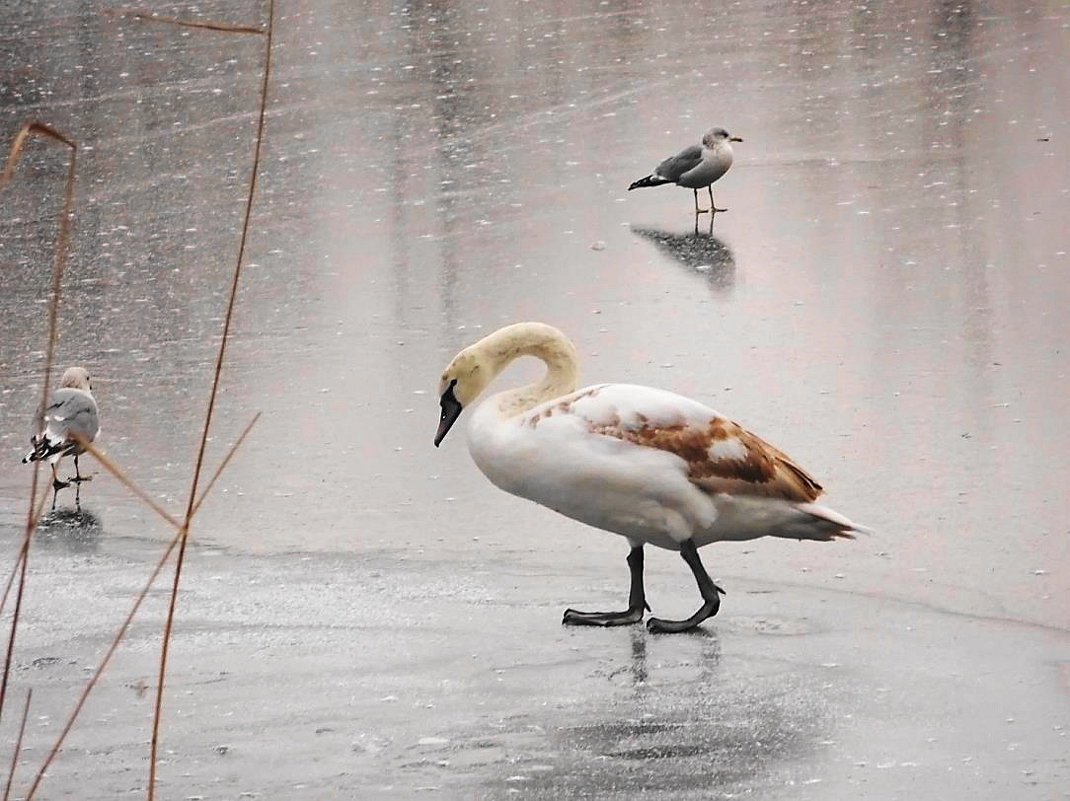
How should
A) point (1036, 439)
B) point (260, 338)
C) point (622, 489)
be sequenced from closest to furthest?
point (622, 489) < point (1036, 439) < point (260, 338)

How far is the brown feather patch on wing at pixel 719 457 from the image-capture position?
5.25 meters

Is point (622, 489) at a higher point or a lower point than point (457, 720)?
higher

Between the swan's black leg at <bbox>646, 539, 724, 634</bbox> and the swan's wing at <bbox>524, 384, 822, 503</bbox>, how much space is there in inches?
6.7

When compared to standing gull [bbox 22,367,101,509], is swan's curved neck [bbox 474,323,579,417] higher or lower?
higher

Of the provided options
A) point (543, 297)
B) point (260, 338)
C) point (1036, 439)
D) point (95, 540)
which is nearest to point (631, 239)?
point (543, 297)

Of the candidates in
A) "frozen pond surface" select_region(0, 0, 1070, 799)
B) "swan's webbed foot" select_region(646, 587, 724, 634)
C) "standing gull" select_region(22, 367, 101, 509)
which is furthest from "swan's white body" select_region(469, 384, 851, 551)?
"standing gull" select_region(22, 367, 101, 509)

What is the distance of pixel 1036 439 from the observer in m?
6.82

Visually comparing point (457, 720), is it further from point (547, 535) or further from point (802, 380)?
point (802, 380)

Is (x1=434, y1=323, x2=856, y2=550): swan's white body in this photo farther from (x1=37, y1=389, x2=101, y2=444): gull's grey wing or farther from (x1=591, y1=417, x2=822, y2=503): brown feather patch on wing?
(x1=37, y1=389, x2=101, y2=444): gull's grey wing

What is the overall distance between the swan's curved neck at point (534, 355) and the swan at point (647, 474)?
13 mm

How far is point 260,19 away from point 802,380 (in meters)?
11.8

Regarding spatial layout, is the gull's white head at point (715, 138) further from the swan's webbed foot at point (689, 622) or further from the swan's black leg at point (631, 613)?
the swan's webbed foot at point (689, 622)

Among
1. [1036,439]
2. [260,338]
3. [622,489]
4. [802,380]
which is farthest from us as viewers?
[260,338]

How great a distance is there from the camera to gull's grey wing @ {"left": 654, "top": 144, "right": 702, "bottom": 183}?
10828mm
